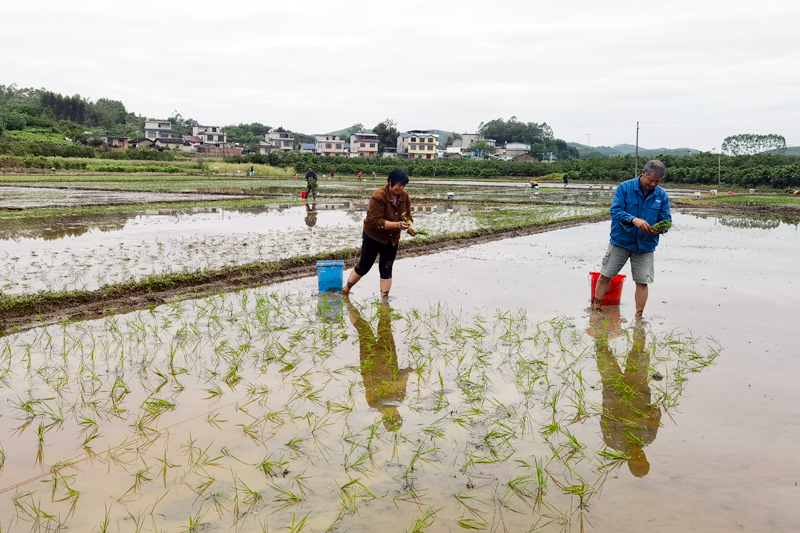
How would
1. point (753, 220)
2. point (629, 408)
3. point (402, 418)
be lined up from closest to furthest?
point (402, 418), point (629, 408), point (753, 220)

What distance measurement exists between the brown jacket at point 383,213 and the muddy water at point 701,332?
88 cm

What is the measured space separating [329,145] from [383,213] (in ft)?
281

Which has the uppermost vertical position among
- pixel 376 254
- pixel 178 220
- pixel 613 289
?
pixel 178 220

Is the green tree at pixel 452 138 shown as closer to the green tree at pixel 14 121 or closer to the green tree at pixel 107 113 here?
the green tree at pixel 107 113

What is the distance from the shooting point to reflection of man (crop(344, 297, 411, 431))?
4.14 metres

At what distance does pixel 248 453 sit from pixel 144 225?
12.9 meters

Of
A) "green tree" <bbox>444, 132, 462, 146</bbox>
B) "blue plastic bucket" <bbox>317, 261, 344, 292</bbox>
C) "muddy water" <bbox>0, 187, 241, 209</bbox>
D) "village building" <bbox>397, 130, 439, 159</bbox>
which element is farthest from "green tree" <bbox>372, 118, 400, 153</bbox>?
"blue plastic bucket" <bbox>317, 261, 344, 292</bbox>

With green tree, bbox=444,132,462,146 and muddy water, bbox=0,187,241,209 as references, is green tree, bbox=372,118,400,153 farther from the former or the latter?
muddy water, bbox=0,187,241,209

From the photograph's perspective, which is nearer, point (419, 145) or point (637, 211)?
point (637, 211)

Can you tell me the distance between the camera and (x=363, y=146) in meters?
87.2

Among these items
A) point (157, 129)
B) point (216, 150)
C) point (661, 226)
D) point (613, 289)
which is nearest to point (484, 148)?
point (216, 150)

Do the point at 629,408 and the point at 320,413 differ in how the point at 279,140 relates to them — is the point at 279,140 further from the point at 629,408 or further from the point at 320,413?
the point at 629,408

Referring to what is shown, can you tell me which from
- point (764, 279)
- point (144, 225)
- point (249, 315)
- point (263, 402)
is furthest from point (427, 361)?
point (144, 225)

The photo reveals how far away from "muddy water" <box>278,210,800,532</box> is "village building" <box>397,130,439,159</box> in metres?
73.7
